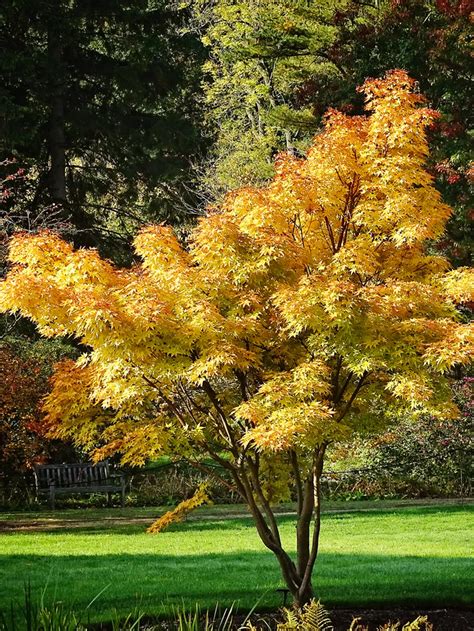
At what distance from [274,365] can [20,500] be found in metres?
11.3

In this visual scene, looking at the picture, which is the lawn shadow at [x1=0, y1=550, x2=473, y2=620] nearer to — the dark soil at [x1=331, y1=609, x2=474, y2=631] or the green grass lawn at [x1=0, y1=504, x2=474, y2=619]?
the green grass lawn at [x1=0, y1=504, x2=474, y2=619]

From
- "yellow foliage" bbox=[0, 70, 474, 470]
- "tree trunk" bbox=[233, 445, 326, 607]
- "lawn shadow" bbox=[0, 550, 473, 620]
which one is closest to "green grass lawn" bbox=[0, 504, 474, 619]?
"lawn shadow" bbox=[0, 550, 473, 620]

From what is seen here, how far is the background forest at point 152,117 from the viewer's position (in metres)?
17.3

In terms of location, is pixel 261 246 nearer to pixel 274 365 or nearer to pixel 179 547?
pixel 274 365

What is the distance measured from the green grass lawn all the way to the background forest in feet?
8.78

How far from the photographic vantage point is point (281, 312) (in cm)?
670

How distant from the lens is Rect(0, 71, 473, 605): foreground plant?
253 inches

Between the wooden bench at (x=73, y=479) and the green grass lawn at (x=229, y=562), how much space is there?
1259 millimetres

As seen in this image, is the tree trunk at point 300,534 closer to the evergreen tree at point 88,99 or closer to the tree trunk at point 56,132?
the evergreen tree at point 88,99

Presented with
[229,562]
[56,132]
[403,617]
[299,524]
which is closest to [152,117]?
[56,132]

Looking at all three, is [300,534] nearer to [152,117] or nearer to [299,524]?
[299,524]

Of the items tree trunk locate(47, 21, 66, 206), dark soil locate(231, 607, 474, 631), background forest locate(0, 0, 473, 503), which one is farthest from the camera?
tree trunk locate(47, 21, 66, 206)

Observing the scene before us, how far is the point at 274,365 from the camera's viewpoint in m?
7.40

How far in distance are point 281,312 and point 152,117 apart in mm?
16259
